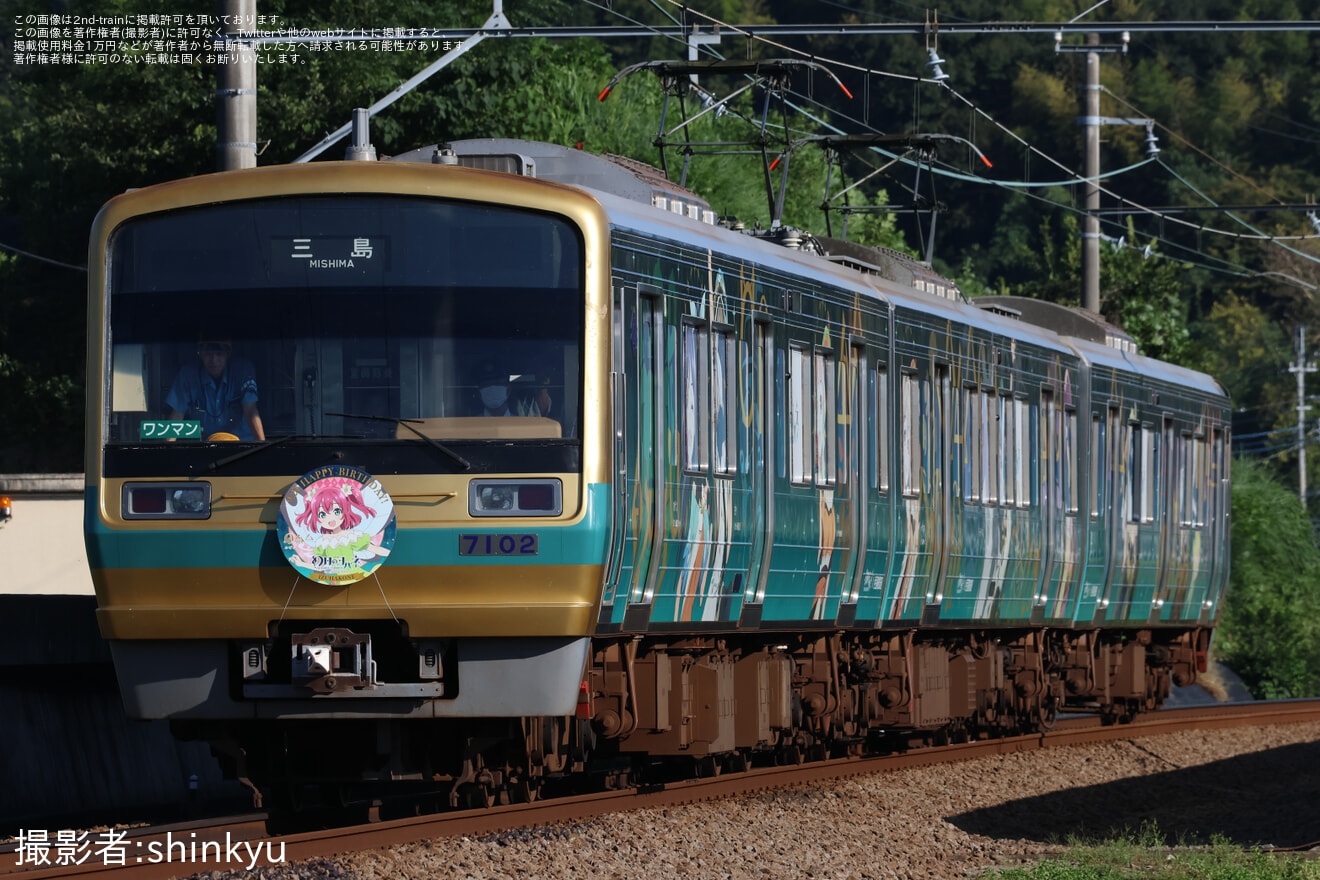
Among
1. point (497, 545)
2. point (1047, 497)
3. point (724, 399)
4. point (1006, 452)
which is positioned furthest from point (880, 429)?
point (497, 545)

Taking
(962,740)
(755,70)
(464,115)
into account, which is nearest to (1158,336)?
(464,115)

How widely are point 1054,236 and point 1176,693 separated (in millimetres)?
55002

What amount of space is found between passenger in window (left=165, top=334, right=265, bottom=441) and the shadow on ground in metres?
5.42

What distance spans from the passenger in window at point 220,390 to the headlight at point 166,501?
0.88 feet

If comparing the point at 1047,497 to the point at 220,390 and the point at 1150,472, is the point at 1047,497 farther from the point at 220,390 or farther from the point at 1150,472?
the point at 220,390

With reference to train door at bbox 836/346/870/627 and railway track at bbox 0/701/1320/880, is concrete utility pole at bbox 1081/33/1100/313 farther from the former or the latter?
railway track at bbox 0/701/1320/880

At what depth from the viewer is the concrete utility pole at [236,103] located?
15102mm

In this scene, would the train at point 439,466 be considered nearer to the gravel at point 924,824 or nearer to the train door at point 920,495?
the gravel at point 924,824

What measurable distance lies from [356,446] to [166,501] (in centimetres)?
94

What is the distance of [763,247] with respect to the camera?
13734 mm

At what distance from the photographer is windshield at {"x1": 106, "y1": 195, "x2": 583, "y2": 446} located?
35.3ft

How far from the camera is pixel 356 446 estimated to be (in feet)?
35.1

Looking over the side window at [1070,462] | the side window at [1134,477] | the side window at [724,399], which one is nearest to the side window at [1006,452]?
the side window at [1070,462]

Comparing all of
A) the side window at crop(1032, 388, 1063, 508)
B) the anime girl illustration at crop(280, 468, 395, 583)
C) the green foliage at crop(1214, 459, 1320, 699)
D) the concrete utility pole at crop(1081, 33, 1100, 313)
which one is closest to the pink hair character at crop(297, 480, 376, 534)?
the anime girl illustration at crop(280, 468, 395, 583)
